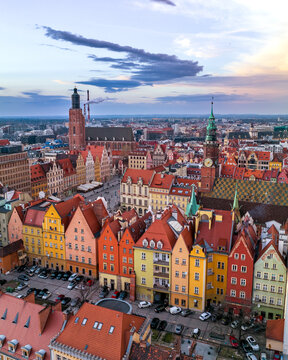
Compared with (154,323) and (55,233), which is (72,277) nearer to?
(55,233)

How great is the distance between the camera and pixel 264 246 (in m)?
57.3

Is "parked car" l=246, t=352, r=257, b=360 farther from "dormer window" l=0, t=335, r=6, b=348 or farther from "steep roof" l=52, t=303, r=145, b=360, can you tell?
"dormer window" l=0, t=335, r=6, b=348

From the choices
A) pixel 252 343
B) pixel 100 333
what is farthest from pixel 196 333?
pixel 100 333

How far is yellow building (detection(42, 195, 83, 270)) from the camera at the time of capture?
71812 millimetres

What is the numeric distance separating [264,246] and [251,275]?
5.67 meters

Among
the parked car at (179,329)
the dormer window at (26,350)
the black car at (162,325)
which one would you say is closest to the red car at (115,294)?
the black car at (162,325)

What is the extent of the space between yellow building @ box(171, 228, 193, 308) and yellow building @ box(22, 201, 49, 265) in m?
32.9

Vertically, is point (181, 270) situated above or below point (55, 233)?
below

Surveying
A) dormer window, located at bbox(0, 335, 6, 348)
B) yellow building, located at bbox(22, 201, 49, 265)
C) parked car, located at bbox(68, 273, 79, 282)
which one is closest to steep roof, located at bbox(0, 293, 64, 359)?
dormer window, located at bbox(0, 335, 6, 348)

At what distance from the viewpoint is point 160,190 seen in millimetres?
109875

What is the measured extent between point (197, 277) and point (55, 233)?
108 feet

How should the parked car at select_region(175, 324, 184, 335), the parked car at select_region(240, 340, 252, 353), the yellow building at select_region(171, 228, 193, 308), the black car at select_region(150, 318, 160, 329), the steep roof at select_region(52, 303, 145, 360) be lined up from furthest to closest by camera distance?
the yellow building at select_region(171, 228, 193, 308)
the black car at select_region(150, 318, 160, 329)
the parked car at select_region(175, 324, 184, 335)
the parked car at select_region(240, 340, 252, 353)
the steep roof at select_region(52, 303, 145, 360)

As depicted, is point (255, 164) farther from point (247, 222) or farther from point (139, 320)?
point (139, 320)

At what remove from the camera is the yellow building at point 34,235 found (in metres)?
75.1
